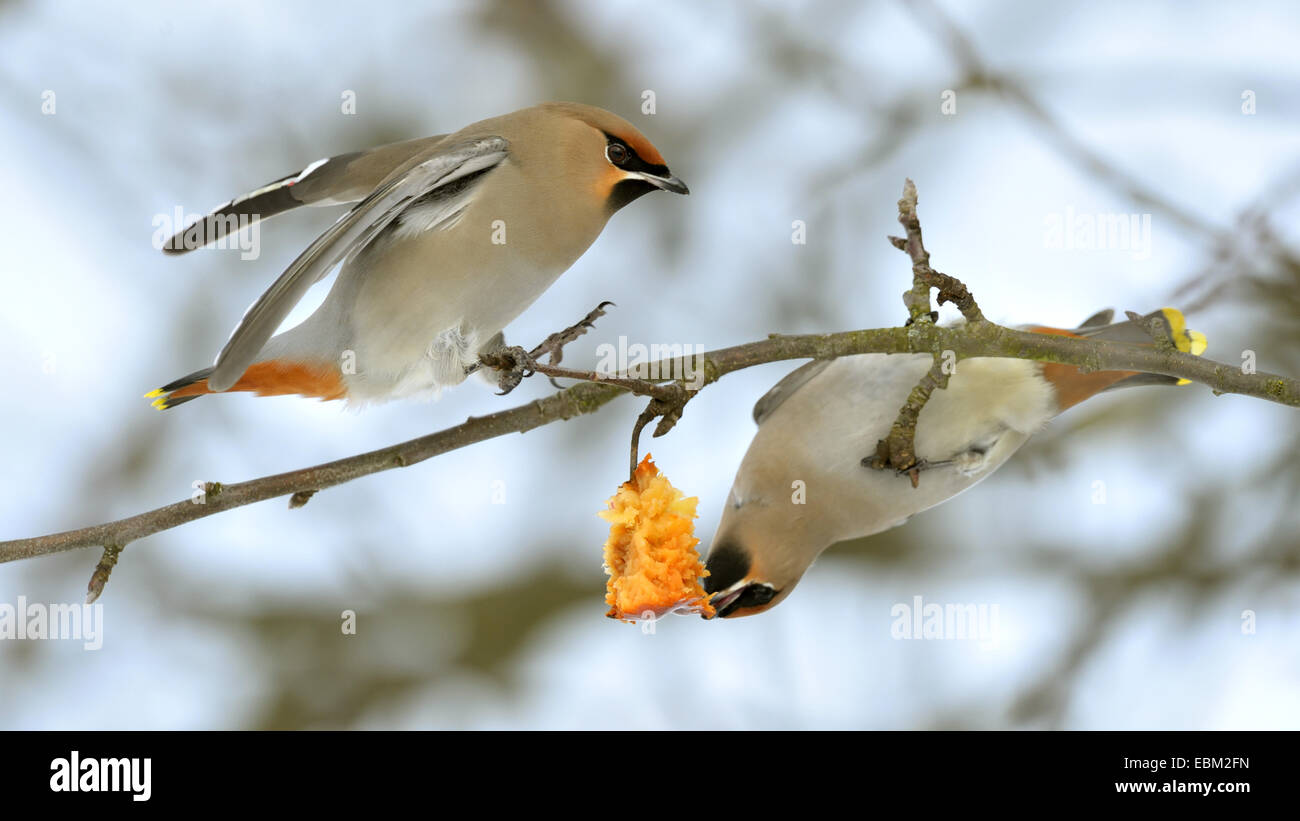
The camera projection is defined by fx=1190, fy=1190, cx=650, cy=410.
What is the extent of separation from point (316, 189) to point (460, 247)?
62 centimetres

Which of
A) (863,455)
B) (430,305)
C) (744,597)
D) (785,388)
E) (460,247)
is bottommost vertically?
(744,597)

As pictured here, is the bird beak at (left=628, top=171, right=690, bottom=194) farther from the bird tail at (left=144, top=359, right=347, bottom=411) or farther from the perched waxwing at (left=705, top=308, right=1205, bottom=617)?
the bird tail at (left=144, top=359, right=347, bottom=411)

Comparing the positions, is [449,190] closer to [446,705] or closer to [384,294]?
[384,294]

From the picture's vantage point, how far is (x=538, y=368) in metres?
3.05

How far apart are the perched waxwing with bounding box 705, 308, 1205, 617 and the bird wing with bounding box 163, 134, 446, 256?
5.12 ft

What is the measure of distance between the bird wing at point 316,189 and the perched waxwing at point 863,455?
156cm

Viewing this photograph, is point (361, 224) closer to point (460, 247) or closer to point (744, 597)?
point (460, 247)

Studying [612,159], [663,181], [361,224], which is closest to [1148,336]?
[663,181]

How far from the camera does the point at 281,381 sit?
3.59m

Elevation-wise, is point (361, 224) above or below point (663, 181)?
below

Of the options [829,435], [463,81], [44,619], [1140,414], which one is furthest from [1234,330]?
[44,619]

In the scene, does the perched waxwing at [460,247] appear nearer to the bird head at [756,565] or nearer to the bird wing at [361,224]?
the bird wing at [361,224]

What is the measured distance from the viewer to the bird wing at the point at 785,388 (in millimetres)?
4250

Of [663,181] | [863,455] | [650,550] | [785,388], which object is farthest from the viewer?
[785,388]
